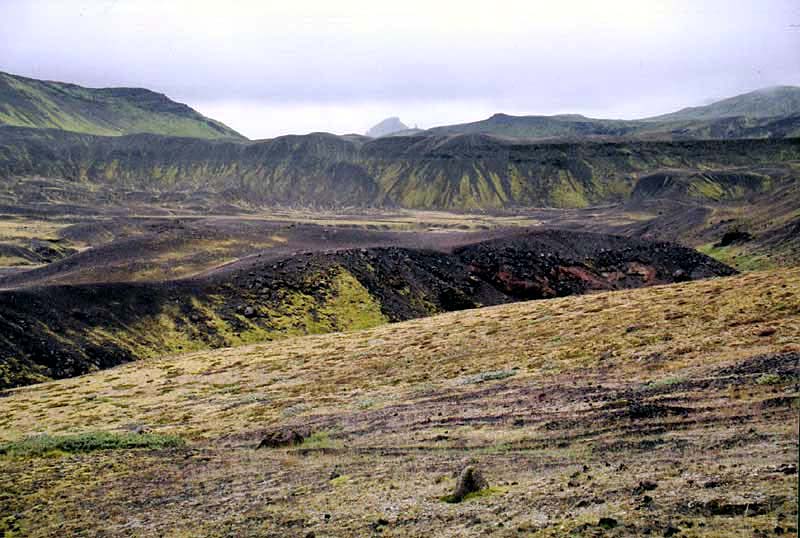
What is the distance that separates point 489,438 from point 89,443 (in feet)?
57.0

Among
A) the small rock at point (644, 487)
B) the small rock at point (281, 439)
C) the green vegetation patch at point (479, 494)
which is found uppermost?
the small rock at point (644, 487)

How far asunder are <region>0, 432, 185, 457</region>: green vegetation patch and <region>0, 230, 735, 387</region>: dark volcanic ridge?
24046 mm

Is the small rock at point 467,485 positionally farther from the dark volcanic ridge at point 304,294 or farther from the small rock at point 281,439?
the dark volcanic ridge at point 304,294

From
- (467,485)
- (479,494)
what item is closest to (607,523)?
(479,494)

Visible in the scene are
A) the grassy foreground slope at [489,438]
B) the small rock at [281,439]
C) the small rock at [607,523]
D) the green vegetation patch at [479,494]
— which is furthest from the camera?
the small rock at [281,439]

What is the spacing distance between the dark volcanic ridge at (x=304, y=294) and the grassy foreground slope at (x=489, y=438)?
16.0 metres

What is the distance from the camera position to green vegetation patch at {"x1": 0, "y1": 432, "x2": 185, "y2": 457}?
26.2m

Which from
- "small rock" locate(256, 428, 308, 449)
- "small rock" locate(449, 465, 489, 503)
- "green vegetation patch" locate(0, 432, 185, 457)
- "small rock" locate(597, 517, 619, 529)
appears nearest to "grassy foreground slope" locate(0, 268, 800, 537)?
"small rock" locate(597, 517, 619, 529)

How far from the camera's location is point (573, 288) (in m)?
76.9

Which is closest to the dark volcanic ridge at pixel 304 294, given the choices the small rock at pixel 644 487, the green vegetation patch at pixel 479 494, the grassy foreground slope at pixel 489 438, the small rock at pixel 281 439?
the grassy foreground slope at pixel 489 438

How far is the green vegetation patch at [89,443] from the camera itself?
26.2 meters

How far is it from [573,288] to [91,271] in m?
59.2

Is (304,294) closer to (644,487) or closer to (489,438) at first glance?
(489,438)

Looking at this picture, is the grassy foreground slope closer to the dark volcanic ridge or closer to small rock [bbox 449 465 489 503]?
small rock [bbox 449 465 489 503]
